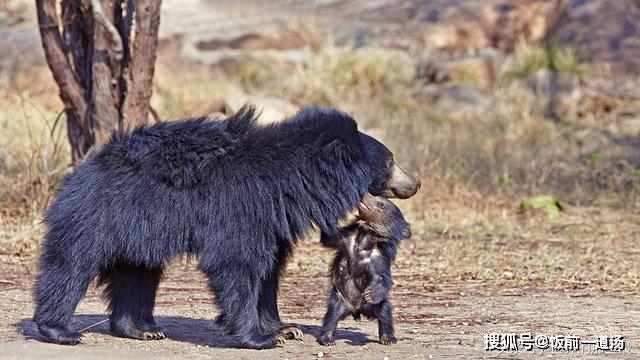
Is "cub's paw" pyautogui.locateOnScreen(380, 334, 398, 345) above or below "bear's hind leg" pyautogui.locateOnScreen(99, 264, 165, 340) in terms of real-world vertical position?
below

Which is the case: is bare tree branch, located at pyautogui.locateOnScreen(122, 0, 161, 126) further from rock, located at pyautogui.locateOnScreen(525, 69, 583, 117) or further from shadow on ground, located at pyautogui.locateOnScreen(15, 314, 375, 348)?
rock, located at pyautogui.locateOnScreen(525, 69, 583, 117)

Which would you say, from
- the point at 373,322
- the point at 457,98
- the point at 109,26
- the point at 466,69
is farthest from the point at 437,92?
the point at 373,322

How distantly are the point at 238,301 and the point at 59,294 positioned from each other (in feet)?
2.64

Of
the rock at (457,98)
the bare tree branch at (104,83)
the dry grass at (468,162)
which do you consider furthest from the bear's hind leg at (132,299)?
the rock at (457,98)

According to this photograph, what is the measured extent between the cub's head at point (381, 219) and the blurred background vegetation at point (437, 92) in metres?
2.75

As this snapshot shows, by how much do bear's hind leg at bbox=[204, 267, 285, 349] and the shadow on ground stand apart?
0.08 meters

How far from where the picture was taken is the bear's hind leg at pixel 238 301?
4664 mm

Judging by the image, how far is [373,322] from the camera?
5797 mm

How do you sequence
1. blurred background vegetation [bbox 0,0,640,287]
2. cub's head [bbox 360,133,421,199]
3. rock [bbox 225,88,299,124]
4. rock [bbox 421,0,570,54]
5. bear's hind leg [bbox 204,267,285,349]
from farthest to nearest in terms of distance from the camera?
rock [bbox 421,0,570,54] → rock [bbox 225,88,299,124] → blurred background vegetation [bbox 0,0,640,287] → cub's head [bbox 360,133,421,199] → bear's hind leg [bbox 204,267,285,349]

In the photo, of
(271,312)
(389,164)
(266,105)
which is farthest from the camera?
(266,105)

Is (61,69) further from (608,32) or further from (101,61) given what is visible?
(608,32)

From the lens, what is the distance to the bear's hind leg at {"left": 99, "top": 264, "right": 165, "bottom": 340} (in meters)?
5.09

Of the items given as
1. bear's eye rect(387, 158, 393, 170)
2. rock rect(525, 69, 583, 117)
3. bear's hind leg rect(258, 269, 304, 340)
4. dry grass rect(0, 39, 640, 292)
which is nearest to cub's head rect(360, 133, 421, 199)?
bear's eye rect(387, 158, 393, 170)

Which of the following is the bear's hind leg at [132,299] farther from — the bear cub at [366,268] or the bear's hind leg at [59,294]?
the bear cub at [366,268]
